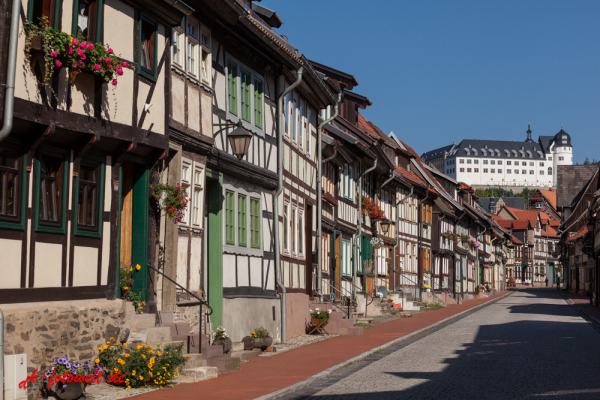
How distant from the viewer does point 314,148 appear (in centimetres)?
2633

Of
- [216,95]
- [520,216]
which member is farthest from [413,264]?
[520,216]

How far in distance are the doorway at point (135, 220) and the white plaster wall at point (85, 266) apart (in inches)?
54.7

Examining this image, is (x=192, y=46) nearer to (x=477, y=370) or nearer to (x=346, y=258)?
(x=477, y=370)

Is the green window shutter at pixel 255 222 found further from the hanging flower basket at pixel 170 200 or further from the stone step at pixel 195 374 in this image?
the stone step at pixel 195 374

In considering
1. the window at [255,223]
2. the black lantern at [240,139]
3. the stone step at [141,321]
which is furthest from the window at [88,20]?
the window at [255,223]

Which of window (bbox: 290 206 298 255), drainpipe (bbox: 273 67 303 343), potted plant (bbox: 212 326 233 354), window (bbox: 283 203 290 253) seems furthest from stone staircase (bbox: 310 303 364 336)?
potted plant (bbox: 212 326 233 354)

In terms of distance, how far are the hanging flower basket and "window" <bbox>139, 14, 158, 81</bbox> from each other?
183 cm

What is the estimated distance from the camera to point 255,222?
19500 millimetres

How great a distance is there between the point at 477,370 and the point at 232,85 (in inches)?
314

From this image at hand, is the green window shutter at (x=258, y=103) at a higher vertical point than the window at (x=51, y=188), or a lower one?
higher

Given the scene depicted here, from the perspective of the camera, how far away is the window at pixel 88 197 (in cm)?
1170

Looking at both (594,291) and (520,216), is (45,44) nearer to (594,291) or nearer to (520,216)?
(594,291)

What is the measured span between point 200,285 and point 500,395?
21.6 ft

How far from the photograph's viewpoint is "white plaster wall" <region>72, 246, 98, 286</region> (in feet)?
37.5
